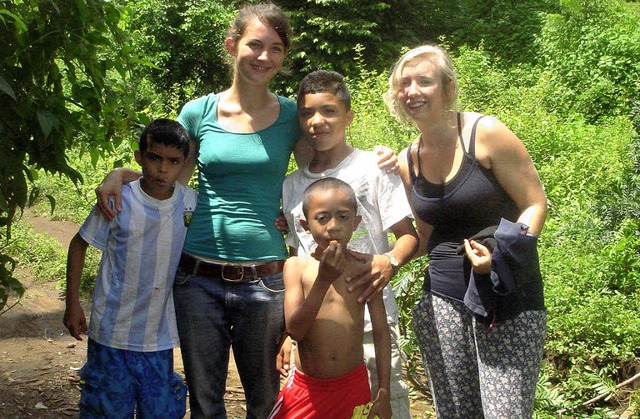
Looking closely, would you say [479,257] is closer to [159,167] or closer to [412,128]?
[159,167]

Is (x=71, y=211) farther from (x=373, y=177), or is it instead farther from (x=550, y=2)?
(x=550, y=2)

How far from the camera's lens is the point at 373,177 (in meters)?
2.86

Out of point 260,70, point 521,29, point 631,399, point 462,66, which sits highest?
point 521,29

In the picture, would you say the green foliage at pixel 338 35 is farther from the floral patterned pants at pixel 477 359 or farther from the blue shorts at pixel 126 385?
the floral patterned pants at pixel 477 359

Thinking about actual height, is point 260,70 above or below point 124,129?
above

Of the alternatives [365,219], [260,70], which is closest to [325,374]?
[365,219]

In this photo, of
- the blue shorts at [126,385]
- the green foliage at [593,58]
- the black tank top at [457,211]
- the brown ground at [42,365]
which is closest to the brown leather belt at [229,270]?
the blue shorts at [126,385]

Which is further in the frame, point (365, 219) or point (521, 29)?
point (521, 29)

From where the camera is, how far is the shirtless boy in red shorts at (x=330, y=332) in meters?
2.63

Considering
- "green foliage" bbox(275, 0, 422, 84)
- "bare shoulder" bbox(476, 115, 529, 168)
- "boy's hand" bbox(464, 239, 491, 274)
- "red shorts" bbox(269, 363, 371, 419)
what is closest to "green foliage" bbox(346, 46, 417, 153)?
"bare shoulder" bbox(476, 115, 529, 168)

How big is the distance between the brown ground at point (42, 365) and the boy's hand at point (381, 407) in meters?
2.21

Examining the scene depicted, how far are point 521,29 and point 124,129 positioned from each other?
49.9 feet

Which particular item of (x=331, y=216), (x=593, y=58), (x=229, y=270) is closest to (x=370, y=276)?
(x=331, y=216)

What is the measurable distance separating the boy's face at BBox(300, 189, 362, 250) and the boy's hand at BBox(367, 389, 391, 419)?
555mm
